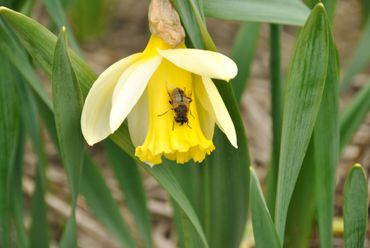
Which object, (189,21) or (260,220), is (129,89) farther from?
(260,220)

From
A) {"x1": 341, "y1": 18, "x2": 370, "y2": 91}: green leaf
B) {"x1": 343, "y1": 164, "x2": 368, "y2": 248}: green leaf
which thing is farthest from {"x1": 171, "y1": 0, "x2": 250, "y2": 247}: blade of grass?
{"x1": 341, "y1": 18, "x2": 370, "y2": 91}: green leaf

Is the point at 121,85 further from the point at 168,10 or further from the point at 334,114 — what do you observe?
the point at 334,114

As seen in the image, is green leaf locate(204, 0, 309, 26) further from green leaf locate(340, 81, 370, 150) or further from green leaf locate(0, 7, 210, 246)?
green leaf locate(340, 81, 370, 150)

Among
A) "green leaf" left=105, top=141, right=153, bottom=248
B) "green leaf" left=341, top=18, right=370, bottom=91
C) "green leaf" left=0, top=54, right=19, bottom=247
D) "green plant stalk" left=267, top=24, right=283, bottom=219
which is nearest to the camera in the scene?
"green leaf" left=0, top=54, right=19, bottom=247

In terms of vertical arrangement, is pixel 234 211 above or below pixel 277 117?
below

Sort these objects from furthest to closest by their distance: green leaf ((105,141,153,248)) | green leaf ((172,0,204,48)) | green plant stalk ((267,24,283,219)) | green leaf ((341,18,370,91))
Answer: green leaf ((341,18,370,91)) < green leaf ((105,141,153,248)) < green plant stalk ((267,24,283,219)) < green leaf ((172,0,204,48))

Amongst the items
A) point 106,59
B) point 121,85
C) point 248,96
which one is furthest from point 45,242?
point 106,59

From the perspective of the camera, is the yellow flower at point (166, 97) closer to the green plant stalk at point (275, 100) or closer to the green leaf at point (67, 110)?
the green leaf at point (67, 110)
